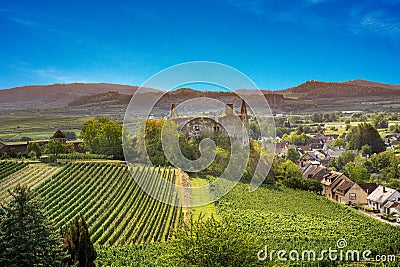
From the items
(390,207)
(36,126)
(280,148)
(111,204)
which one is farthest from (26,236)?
(36,126)

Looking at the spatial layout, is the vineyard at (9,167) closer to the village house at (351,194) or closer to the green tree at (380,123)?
the village house at (351,194)

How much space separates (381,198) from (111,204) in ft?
99.5

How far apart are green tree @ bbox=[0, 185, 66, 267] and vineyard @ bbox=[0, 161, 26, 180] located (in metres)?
26.1

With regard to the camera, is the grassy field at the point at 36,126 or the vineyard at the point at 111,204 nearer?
the vineyard at the point at 111,204

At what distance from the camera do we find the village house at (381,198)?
42.7 meters

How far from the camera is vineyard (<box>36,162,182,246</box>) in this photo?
79.5ft

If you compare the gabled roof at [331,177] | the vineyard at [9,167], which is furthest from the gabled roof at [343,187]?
the vineyard at [9,167]

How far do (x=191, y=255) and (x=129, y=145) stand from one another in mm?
31347

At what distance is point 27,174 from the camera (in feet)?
119

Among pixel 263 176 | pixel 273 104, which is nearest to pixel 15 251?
pixel 263 176

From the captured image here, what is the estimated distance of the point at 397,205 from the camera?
136 feet

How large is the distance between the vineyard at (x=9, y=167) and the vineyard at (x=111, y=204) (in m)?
4.60

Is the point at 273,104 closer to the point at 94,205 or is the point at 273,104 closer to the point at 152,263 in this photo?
the point at 94,205

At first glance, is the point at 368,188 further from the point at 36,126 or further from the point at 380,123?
the point at 36,126
